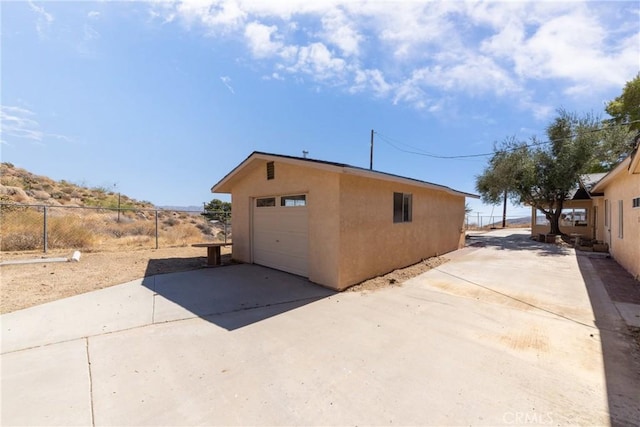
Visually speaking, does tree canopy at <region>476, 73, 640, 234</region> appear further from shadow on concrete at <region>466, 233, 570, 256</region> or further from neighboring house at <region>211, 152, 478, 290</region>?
neighboring house at <region>211, 152, 478, 290</region>

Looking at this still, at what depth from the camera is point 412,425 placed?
7.16ft

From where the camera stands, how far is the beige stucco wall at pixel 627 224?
7.38m

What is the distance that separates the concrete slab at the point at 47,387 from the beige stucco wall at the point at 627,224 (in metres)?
11.5

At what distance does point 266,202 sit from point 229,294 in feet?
11.9

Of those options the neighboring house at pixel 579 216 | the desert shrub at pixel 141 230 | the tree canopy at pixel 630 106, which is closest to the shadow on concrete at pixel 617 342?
the neighboring house at pixel 579 216

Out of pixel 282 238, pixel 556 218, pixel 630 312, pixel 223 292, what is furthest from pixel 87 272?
pixel 556 218

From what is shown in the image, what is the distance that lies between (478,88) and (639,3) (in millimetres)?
5595

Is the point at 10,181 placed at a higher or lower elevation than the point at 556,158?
lower

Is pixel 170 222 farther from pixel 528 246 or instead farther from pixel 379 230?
pixel 528 246

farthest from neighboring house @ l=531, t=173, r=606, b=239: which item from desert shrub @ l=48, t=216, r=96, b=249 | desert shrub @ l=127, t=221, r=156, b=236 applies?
desert shrub @ l=48, t=216, r=96, b=249

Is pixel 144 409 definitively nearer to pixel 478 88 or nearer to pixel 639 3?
pixel 639 3

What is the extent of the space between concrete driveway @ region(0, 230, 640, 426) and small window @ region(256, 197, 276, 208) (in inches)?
129

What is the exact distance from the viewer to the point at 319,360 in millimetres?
3215

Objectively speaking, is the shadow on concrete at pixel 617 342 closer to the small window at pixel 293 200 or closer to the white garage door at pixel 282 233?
the white garage door at pixel 282 233
